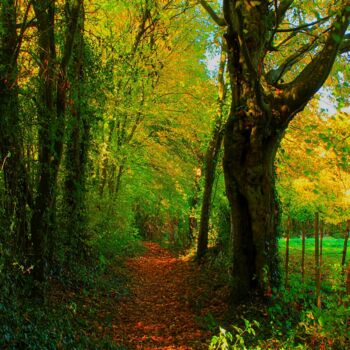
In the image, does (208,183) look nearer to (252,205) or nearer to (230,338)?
(252,205)

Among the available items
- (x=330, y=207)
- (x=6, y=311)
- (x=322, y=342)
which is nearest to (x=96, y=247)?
(x=6, y=311)

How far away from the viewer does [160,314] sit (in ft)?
25.7

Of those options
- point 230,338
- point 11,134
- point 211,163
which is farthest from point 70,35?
point 211,163

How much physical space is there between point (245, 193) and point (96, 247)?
5.83 metres


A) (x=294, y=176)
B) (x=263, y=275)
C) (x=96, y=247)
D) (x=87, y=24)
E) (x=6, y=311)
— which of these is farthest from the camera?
(x=294, y=176)

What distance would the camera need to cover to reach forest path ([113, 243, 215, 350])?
6086mm

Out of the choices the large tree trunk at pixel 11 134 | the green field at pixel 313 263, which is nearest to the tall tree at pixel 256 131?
the green field at pixel 313 263

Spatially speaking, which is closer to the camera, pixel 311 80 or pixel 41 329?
pixel 41 329

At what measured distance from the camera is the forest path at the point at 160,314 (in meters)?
6.09

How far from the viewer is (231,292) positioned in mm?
7707

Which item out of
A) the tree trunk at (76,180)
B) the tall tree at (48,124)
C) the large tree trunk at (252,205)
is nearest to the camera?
the tall tree at (48,124)

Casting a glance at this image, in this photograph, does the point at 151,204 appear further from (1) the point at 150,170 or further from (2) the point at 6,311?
(2) the point at 6,311

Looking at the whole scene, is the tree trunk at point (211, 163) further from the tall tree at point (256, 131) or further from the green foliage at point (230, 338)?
the green foliage at point (230, 338)

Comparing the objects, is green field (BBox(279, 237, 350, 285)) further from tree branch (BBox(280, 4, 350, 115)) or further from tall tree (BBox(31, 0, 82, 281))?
tall tree (BBox(31, 0, 82, 281))
